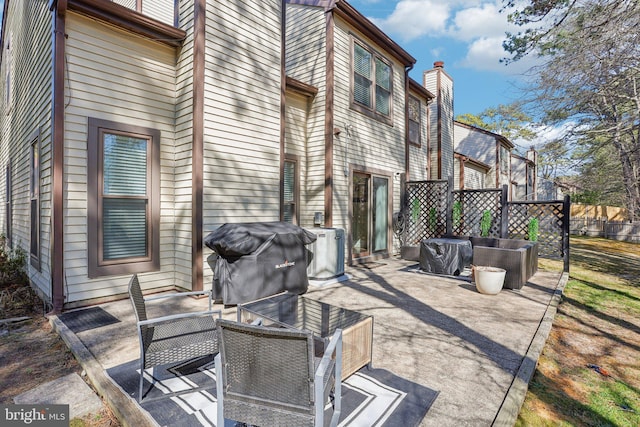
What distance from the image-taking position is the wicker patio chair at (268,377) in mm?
1586

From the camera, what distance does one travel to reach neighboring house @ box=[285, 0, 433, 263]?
729 cm

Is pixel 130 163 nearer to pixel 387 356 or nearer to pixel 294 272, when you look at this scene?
pixel 294 272

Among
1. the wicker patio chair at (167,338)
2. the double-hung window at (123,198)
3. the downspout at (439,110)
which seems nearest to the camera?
the wicker patio chair at (167,338)

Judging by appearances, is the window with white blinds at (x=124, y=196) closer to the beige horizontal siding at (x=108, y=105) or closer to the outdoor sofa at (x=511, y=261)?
the beige horizontal siding at (x=108, y=105)

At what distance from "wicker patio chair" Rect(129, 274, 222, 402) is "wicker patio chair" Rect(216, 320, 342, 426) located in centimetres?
56

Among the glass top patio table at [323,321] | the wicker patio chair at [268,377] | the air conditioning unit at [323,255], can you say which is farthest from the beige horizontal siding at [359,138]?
the wicker patio chair at [268,377]

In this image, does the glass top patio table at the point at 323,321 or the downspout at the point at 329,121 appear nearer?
the glass top patio table at the point at 323,321

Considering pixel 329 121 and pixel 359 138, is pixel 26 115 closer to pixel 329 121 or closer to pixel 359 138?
pixel 329 121

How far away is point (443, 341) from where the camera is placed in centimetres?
347

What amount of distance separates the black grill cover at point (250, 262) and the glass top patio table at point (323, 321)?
1.00m

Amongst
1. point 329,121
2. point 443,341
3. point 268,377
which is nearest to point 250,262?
point 443,341

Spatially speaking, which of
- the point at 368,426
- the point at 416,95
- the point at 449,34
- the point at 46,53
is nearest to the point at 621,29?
the point at 416,95

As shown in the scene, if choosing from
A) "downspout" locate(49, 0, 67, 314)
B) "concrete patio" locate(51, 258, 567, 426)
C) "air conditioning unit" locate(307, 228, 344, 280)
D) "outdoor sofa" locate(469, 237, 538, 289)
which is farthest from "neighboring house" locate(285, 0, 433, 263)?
"downspout" locate(49, 0, 67, 314)

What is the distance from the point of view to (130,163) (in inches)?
189
